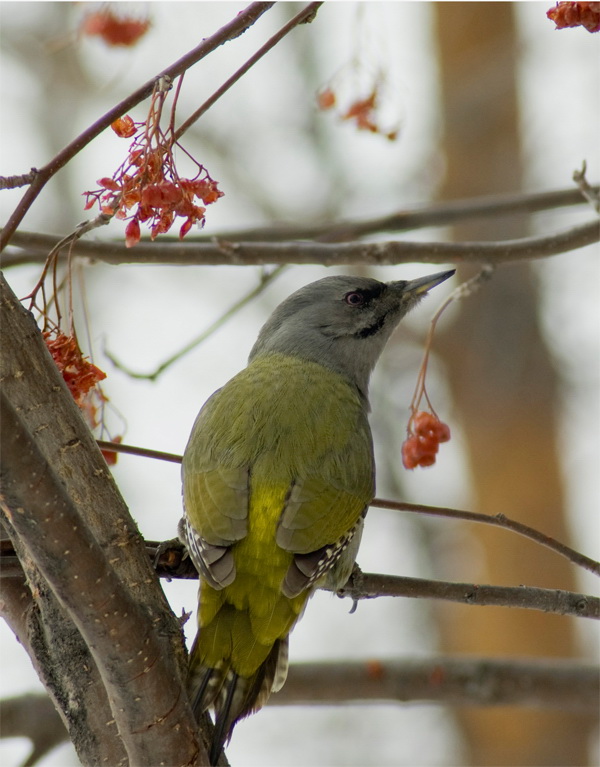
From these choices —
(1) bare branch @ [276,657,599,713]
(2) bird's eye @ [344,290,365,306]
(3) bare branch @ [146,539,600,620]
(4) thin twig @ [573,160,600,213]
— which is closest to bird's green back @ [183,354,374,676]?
(3) bare branch @ [146,539,600,620]

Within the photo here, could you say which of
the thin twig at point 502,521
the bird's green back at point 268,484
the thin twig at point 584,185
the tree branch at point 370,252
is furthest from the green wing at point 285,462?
the thin twig at point 584,185

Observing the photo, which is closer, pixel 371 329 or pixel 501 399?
pixel 371 329

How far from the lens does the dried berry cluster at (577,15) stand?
8.44ft

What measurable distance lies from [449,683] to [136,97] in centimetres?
301

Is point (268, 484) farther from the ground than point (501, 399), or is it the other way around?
point (501, 399)

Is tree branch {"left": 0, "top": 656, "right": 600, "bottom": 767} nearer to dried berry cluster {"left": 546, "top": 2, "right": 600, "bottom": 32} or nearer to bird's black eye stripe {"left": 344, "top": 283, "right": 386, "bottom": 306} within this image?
bird's black eye stripe {"left": 344, "top": 283, "right": 386, "bottom": 306}

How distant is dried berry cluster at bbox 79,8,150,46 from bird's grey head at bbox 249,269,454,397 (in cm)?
144

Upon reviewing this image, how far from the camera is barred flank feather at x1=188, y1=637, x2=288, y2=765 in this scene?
8.16 ft

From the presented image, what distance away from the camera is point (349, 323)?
4.46m

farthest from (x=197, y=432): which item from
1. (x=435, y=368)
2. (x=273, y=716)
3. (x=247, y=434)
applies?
(x=273, y=716)

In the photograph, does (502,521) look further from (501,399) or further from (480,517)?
(501,399)

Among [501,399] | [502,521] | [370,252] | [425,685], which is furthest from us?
[501,399]

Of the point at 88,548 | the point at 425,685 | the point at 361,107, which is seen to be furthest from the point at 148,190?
the point at 425,685

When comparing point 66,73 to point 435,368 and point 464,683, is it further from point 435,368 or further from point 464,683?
point 464,683
